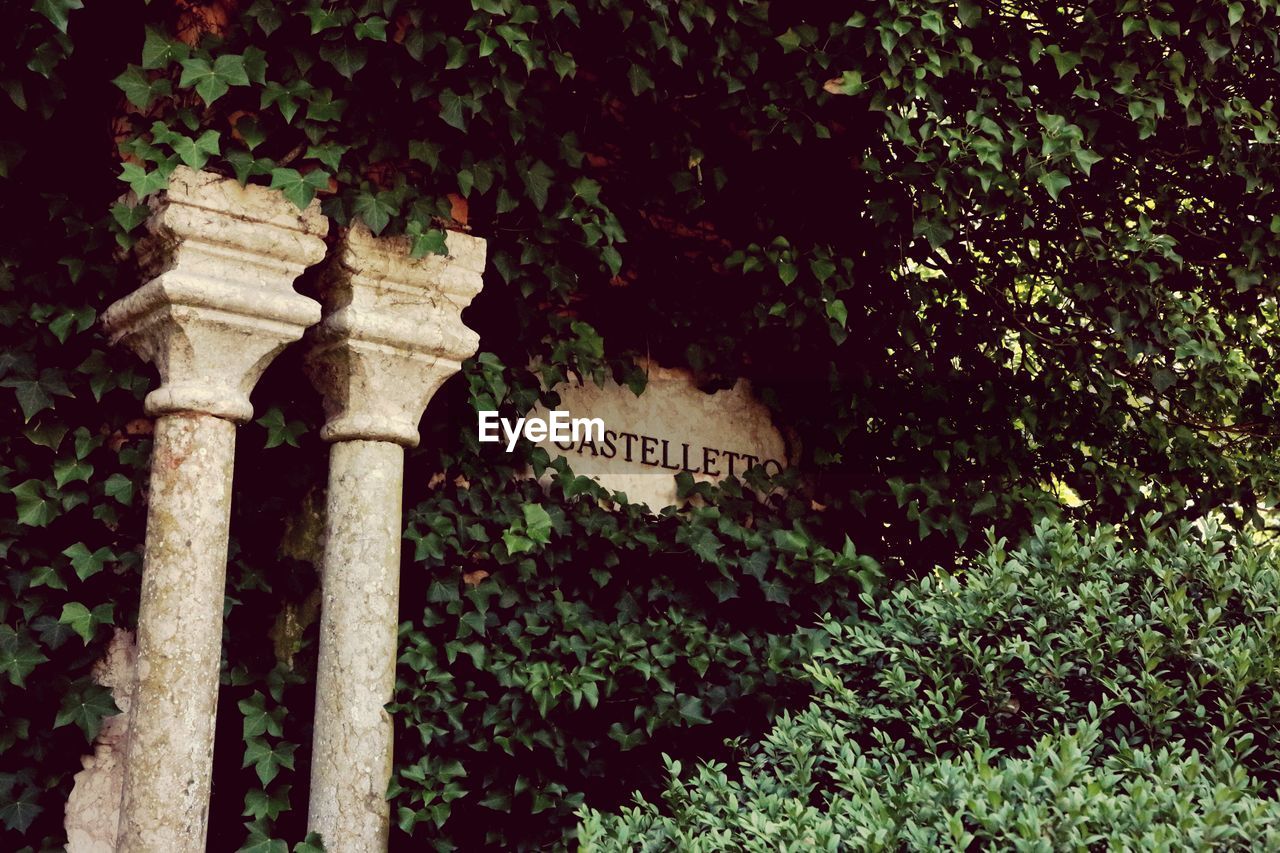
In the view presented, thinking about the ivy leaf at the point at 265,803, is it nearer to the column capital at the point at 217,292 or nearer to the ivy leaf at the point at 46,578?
the ivy leaf at the point at 46,578

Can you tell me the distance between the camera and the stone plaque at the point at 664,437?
5113mm

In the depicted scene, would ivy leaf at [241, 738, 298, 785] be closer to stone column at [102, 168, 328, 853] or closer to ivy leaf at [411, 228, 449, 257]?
stone column at [102, 168, 328, 853]

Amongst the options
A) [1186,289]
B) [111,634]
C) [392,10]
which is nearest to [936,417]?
[1186,289]

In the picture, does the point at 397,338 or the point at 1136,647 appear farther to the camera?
the point at 397,338

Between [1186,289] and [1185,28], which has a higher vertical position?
[1185,28]

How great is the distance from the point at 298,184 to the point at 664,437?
2020 millimetres

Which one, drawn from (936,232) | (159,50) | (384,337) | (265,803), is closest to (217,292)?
(384,337)

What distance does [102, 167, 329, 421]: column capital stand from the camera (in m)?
3.73

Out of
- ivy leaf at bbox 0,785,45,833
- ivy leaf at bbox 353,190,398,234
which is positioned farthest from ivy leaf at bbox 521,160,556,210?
ivy leaf at bbox 0,785,45,833

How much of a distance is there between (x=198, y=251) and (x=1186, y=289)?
169 inches

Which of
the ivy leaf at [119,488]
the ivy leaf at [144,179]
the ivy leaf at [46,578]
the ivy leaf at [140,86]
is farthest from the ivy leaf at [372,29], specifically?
the ivy leaf at [46,578]

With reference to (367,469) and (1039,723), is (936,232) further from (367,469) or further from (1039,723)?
(367,469)

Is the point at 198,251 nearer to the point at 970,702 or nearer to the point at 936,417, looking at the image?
the point at 970,702

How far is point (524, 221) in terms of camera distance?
453 cm
